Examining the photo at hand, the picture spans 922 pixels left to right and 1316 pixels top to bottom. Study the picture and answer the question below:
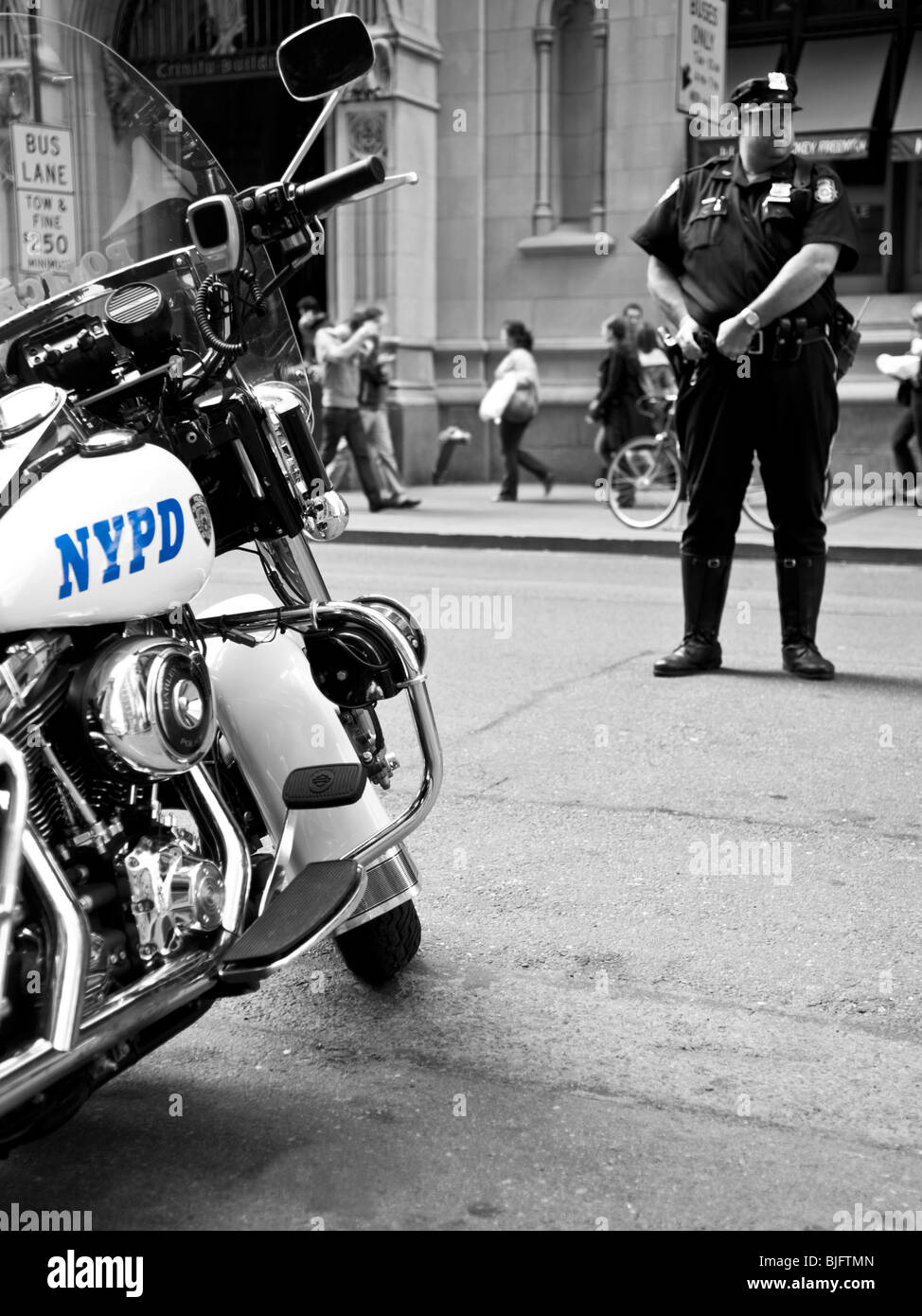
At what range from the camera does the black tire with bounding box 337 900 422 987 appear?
332 cm

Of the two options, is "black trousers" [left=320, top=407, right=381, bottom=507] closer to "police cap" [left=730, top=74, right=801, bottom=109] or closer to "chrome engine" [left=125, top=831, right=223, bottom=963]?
"police cap" [left=730, top=74, right=801, bottom=109]

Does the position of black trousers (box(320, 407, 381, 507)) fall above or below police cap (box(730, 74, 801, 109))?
below

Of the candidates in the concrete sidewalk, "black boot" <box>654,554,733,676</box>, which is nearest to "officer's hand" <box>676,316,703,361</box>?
"black boot" <box>654,554,733,676</box>

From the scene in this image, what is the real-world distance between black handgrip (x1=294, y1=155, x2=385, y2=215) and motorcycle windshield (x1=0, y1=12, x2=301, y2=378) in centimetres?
18

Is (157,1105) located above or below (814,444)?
below

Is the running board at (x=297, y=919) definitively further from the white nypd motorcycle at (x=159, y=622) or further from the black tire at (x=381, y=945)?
the black tire at (x=381, y=945)

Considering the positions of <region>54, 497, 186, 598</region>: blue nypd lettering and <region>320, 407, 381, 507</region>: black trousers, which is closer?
<region>54, 497, 186, 598</region>: blue nypd lettering

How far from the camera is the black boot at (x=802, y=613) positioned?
6.62 metres

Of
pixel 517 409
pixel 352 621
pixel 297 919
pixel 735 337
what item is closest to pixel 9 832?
pixel 297 919

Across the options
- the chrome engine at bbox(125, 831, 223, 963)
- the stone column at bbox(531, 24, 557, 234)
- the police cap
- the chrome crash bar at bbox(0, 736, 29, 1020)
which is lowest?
the chrome engine at bbox(125, 831, 223, 963)

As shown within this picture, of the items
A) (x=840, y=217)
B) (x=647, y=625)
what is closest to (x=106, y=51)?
(x=840, y=217)

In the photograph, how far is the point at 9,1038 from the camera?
7.52 feet

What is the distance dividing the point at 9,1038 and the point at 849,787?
10.6ft
